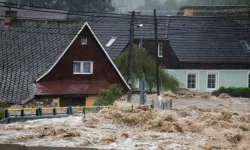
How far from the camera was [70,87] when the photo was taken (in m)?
34.5

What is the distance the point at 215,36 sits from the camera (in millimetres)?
50406

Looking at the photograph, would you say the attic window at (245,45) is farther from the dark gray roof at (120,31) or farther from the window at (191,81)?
the dark gray roof at (120,31)

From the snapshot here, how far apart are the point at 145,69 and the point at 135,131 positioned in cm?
2769

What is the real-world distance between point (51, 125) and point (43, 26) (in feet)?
75.2

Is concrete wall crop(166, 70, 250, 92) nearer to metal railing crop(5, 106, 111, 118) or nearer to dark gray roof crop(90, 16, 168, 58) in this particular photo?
dark gray roof crop(90, 16, 168, 58)

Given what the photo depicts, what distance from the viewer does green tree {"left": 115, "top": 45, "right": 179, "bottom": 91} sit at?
1606 inches

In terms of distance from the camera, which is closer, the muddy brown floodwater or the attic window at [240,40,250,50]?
the muddy brown floodwater

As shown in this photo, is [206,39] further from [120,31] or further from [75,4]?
[75,4]

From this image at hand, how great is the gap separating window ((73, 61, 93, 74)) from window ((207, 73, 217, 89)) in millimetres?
14357

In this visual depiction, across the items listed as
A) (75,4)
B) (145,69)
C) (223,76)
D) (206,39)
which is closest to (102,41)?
(206,39)

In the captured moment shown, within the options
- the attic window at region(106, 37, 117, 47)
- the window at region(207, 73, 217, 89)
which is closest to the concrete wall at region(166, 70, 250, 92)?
the window at region(207, 73, 217, 89)

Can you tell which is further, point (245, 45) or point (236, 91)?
point (245, 45)

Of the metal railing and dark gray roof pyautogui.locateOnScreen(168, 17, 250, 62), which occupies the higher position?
dark gray roof pyautogui.locateOnScreen(168, 17, 250, 62)

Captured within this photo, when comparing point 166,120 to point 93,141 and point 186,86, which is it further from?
point 186,86
